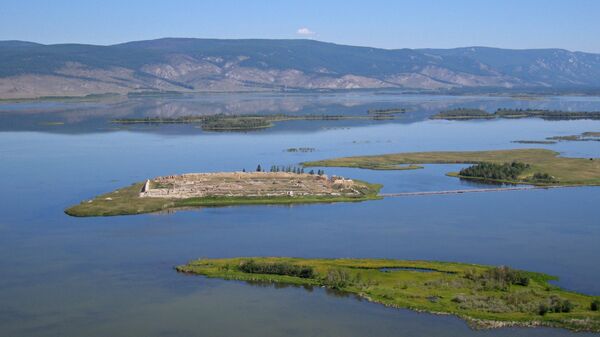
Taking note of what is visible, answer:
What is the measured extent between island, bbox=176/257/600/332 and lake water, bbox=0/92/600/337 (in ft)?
1.87

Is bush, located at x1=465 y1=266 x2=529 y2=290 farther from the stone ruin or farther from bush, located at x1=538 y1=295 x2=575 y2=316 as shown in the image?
the stone ruin

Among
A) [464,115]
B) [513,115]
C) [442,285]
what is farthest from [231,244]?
[513,115]

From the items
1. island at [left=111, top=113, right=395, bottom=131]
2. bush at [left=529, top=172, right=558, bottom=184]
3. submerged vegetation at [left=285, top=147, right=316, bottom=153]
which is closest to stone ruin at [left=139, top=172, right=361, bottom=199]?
bush at [left=529, top=172, right=558, bottom=184]

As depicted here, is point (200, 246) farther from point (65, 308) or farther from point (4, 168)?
point (4, 168)

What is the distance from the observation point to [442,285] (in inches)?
1000

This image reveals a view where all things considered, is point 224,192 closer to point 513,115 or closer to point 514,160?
point 514,160

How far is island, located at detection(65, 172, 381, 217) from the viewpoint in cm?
3834

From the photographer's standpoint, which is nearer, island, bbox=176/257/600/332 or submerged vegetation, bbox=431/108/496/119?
island, bbox=176/257/600/332

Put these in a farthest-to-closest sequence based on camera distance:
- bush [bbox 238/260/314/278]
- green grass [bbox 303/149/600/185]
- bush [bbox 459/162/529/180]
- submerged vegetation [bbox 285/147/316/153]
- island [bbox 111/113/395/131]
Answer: island [bbox 111/113/395/131], submerged vegetation [bbox 285/147/316/153], green grass [bbox 303/149/600/185], bush [bbox 459/162/529/180], bush [bbox 238/260/314/278]

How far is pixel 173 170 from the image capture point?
2025 inches

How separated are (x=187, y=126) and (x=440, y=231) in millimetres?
59846

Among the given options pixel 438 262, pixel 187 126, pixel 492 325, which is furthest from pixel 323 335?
pixel 187 126

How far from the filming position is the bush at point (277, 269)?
2670 centimetres

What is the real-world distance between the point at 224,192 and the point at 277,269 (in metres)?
15.3
